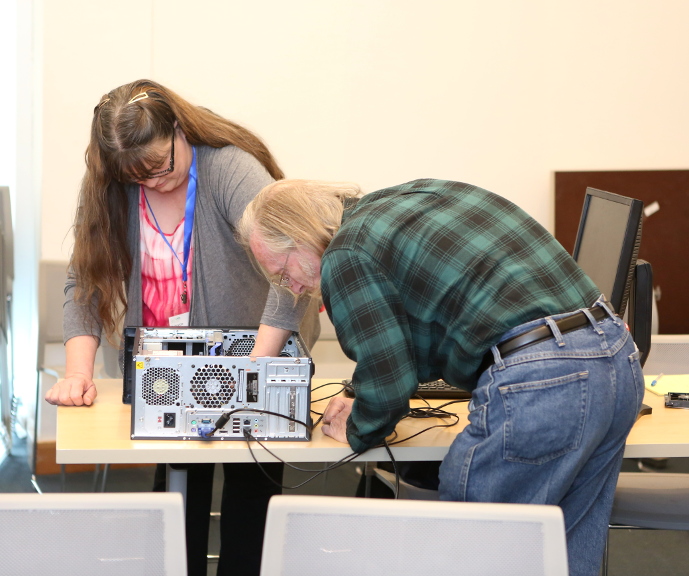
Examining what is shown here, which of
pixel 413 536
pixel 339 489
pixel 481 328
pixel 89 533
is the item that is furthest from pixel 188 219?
pixel 339 489

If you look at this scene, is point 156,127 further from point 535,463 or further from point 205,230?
point 535,463

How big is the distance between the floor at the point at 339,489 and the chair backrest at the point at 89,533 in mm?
1648

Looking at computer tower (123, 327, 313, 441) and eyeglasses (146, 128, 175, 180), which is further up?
eyeglasses (146, 128, 175, 180)

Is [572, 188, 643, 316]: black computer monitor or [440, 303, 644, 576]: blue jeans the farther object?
[572, 188, 643, 316]: black computer monitor

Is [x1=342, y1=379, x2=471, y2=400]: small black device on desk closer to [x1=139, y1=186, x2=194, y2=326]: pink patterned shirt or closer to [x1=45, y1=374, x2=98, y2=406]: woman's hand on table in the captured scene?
[x1=139, y1=186, x2=194, y2=326]: pink patterned shirt

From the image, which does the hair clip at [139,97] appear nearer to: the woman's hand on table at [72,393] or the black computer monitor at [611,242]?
the woman's hand on table at [72,393]

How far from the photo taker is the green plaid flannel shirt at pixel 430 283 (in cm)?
132

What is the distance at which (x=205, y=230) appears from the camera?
191 cm

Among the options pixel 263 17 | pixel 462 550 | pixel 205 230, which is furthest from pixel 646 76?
pixel 462 550

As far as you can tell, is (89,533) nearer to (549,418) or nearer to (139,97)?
(549,418)

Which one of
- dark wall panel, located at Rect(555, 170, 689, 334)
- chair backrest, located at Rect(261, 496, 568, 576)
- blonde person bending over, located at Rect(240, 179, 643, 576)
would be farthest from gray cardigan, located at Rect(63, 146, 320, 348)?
dark wall panel, located at Rect(555, 170, 689, 334)

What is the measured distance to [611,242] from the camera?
72.2 inches

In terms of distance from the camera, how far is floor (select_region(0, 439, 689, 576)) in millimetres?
2680

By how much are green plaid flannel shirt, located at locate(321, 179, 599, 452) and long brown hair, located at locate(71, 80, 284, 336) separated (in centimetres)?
60
